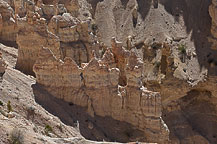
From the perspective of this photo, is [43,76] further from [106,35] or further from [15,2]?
[106,35]

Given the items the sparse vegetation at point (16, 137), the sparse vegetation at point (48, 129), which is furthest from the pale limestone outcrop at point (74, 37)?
the sparse vegetation at point (16, 137)

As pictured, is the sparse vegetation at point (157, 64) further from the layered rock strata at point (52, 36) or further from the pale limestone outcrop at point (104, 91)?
the pale limestone outcrop at point (104, 91)

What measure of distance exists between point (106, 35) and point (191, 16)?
12848mm

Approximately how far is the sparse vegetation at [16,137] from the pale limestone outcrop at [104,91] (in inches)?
308

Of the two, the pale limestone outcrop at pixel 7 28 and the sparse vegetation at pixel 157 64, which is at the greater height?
the pale limestone outcrop at pixel 7 28

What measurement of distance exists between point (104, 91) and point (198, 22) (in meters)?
37.3

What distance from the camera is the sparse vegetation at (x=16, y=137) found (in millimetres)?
11864

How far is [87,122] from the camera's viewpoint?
19.9 metres

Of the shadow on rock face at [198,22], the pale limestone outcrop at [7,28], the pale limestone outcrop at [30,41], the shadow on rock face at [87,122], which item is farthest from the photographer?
the shadow on rock face at [198,22]

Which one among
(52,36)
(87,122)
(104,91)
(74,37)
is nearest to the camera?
(87,122)

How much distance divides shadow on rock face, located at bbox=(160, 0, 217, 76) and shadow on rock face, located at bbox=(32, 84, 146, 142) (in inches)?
1076

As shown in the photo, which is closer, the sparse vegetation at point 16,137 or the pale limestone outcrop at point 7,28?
the sparse vegetation at point 16,137

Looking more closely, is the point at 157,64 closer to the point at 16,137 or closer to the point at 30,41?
the point at 30,41

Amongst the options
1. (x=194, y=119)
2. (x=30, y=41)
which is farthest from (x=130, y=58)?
(x=194, y=119)
